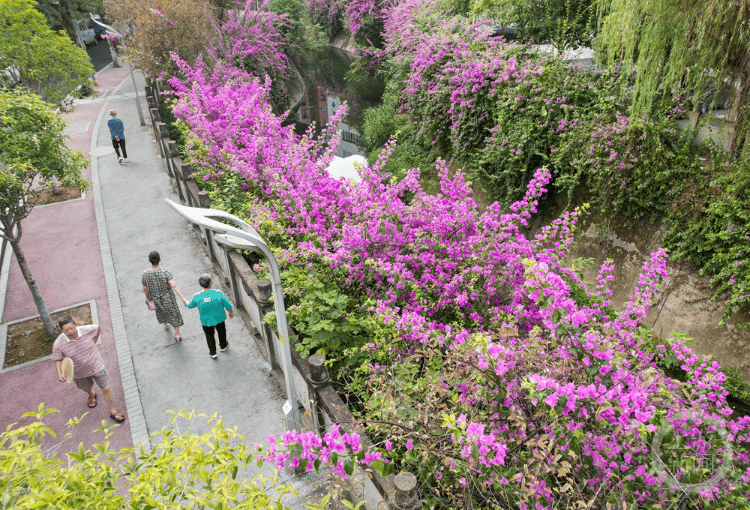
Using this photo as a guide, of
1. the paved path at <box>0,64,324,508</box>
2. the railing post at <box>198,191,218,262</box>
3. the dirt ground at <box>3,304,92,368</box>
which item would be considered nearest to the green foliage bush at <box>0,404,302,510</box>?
the paved path at <box>0,64,324,508</box>

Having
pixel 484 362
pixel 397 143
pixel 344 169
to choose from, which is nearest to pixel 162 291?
pixel 484 362

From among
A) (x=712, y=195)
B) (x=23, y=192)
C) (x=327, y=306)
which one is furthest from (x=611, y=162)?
(x=23, y=192)

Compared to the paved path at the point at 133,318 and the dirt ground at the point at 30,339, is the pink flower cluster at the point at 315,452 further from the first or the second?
the dirt ground at the point at 30,339

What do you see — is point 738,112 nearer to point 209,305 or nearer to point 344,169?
point 344,169

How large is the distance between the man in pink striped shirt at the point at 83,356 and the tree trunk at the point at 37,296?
6.25 ft

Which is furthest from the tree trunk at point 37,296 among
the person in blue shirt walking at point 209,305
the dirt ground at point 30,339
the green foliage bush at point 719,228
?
the green foliage bush at point 719,228

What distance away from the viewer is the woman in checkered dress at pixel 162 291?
22.4ft

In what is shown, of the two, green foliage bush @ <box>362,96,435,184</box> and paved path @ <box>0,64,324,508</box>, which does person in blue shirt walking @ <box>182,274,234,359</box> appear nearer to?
paved path @ <box>0,64,324,508</box>

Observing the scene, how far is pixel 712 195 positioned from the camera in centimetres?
739

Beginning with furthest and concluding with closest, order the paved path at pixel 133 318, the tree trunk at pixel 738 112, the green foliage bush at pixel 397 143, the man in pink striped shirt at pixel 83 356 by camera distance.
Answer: the green foliage bush at pixel 397 143
the tree trunk at pixel 738 112
the paved path at pixel 133 318
the man in pink striped shirt at pixel 83 356

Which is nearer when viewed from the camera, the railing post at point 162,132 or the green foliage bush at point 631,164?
the green foliage bush at point 631,164

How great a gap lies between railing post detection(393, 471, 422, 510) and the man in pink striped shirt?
4.37 meters

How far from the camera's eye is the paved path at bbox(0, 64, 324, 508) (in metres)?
6.08

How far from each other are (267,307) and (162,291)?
198cm
